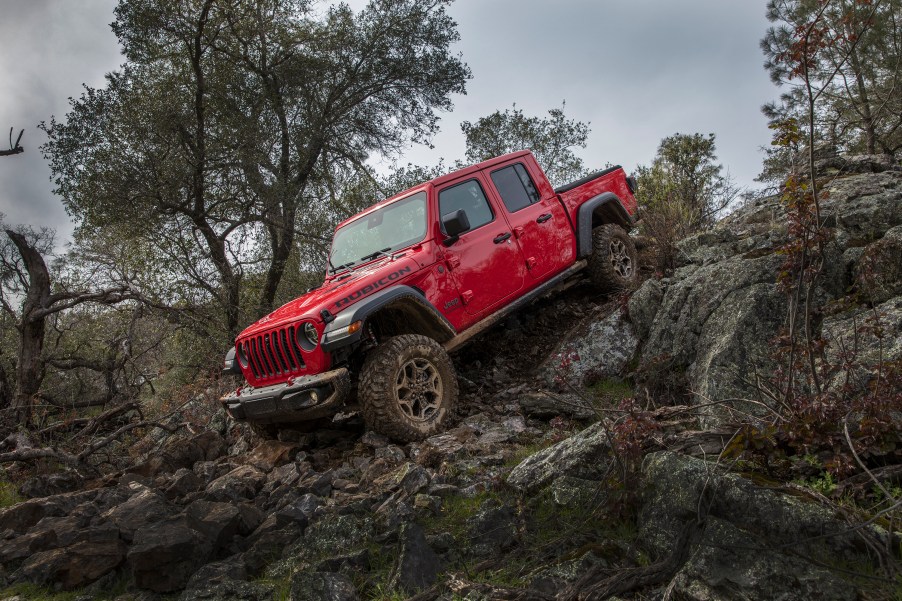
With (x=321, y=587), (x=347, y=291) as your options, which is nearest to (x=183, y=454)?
(x=347, y=291)

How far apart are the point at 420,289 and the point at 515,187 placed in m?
1.87

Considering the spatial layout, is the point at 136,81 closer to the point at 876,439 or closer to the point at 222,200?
the point at 222,200

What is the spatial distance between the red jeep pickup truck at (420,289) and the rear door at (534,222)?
0.6 inches

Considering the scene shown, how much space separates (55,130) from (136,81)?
1.62 metres

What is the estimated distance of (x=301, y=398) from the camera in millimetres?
4324

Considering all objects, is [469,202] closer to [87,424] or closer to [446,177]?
[446,177]

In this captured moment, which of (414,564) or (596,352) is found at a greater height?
(414,564)

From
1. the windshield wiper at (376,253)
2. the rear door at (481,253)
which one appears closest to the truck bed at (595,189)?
the rear door at (481,253)

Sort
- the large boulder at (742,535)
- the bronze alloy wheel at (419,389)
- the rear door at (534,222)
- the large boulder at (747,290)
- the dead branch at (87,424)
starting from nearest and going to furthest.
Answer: the large boulder at (742,535) < the large boulder at (747,290) < the bronze alloy wheel at (419,389) < the rear door at (534,222) < the dead branch at (87,424)

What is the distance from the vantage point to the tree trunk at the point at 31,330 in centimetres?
777

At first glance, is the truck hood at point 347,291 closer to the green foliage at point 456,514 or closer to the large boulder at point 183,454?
the large boulder at point 183,454

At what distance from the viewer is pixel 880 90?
12.3 metres

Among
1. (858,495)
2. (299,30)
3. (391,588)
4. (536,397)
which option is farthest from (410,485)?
(299,30)

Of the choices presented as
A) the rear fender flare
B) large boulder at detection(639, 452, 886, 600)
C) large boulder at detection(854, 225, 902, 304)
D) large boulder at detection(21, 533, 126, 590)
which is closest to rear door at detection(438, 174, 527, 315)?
the rear fender flare
